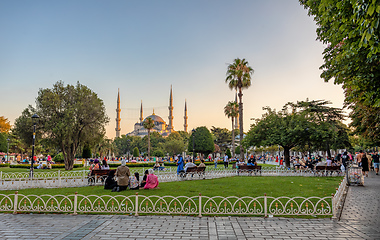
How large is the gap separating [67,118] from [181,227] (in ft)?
70.1

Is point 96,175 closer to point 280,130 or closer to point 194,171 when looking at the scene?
point 194,171

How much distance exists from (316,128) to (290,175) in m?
6.52

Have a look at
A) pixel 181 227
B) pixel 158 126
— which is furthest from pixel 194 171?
pixel 158 126

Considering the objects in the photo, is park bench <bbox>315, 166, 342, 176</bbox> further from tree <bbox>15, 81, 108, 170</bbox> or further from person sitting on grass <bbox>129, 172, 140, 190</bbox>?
tree <bbox>15, 81, 108, 170</bbox>

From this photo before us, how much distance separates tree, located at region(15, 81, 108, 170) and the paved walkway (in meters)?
18.4

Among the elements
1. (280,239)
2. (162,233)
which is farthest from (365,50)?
(162,233)

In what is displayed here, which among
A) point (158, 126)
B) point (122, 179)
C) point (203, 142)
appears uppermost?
point (158, 126)

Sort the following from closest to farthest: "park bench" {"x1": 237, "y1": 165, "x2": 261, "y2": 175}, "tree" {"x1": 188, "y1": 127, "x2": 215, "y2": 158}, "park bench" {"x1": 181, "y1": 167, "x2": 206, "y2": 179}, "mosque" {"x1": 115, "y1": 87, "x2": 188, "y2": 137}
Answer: "park bench" {"x1": 181, "y1": 167, "x2": 206, "y2": 179}, "park bench" {"x1": 237, "y1": 165, "x2": 261, "y2": 175}, "tree" {"x1": 188, "y1": 127, "x2": 215, "y2": 158}, "mosque" {"x1": 115, "y1": 87, "x2": 188, "y2": 137}

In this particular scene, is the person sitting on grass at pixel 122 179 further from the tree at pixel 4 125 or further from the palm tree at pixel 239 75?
the tree at pixel 4 125

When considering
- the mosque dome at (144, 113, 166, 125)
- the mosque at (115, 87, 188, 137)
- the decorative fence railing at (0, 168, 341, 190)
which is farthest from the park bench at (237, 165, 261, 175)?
the mosque dome at (144, 113, 166, 125)

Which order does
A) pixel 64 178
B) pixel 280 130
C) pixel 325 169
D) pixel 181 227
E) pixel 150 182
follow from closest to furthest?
pixel 181 227
pixel 150 182
pixel 64 178
pixel 325 169
pixel 280 130

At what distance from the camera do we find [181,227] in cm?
594

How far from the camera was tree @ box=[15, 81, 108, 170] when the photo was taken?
79.2ft

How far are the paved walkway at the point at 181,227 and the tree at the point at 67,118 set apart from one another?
18.4 metres
